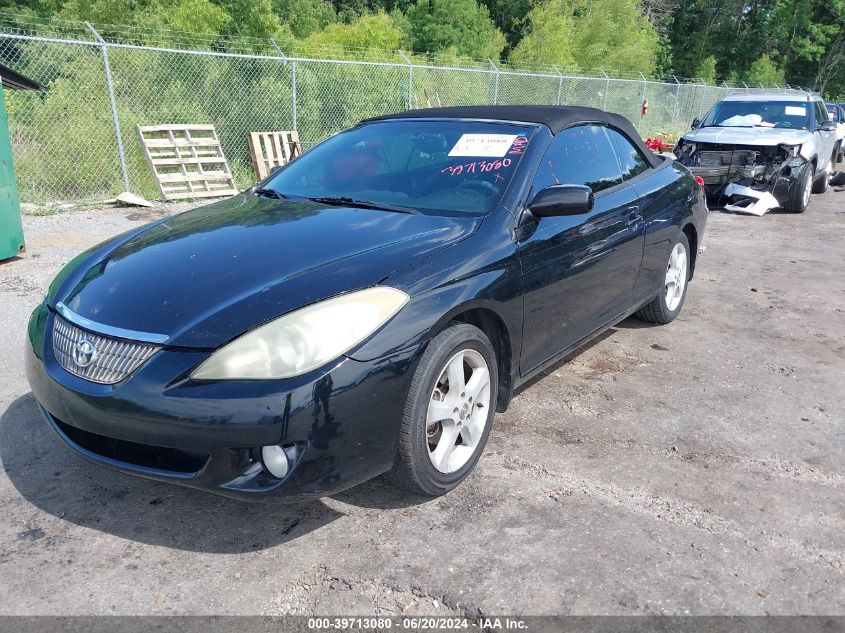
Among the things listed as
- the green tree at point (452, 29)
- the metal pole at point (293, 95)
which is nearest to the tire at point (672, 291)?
the metal pole at point (293, 95)

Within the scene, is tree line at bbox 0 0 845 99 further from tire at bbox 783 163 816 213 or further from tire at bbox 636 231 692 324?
tire at bbox 636 231 692 324

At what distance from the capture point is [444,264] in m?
2.82

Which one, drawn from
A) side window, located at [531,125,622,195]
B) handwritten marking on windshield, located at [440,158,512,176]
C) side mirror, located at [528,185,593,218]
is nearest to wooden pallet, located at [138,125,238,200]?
side window, located at [531,125,622,195]

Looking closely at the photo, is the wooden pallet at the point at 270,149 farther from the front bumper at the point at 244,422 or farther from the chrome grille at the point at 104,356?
the front bumper at the point at 244,422

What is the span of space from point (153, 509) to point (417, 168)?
206 cm

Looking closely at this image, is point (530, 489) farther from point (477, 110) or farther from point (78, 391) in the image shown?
point (477, 110)

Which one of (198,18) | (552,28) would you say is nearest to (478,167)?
(198,18)

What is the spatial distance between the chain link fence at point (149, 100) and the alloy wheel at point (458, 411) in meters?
8.31

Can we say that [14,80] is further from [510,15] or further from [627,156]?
[510,15]

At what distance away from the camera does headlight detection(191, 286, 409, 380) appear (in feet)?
7.69

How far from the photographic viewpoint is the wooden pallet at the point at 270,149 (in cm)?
1188

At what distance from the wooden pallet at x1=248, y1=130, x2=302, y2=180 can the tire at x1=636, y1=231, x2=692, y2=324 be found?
26.7 feet

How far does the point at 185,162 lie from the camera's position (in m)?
10.8

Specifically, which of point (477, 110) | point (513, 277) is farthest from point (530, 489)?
point (477, 110)
